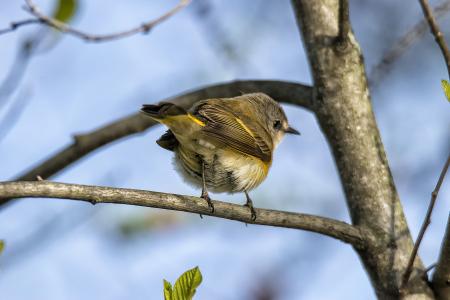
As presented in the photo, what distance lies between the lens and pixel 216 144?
14.8ft

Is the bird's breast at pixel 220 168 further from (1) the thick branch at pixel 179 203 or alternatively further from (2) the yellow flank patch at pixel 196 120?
(1) the thick branch at pixel 179 203

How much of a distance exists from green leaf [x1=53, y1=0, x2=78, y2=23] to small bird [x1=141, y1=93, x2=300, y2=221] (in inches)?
26.0

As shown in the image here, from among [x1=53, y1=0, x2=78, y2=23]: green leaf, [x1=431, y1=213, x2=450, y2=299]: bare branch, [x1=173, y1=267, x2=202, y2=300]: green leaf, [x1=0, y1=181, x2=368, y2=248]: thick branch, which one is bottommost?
[x1=431, y1=213, x2=450, y2=299]: bare branch

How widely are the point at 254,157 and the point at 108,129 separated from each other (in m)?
1.05

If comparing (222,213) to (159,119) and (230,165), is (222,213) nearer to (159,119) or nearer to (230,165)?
(159,119)

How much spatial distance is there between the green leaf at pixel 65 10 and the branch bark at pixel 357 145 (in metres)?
1.42

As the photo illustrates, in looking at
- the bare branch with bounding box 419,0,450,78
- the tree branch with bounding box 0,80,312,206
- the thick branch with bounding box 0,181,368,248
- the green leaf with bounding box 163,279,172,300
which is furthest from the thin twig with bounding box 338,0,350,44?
the green leaf with bounding box 163,279,172,300

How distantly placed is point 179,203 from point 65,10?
54.5 inches

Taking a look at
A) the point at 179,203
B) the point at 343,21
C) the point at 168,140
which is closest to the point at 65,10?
the point at 168,140

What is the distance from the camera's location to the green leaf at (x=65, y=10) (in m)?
3.91

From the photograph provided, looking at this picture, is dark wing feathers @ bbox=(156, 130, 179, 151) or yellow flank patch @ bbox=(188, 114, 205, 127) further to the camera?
dark wing feathers @ bbox=(156, 130, 179, 151)

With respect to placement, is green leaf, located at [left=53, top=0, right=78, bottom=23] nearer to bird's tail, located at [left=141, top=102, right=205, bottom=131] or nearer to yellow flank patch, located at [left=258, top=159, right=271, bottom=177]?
bird's tail, located at [left=141, top=102, right=205, bottom=131]

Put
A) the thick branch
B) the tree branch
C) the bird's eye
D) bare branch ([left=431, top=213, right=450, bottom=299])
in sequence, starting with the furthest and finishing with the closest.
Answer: the bird's eye < the tree branch < bare branch ([left=431, top=213, right=450, bottom=299]) < the thick branch

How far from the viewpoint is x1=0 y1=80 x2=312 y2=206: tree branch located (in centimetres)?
479
